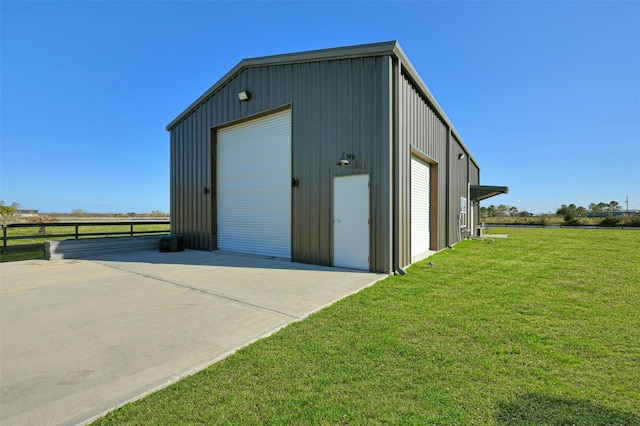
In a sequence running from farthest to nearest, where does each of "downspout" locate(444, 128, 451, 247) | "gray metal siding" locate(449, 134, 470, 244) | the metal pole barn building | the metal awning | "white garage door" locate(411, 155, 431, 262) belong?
the metal awning < "gray metal siding" locate(449, 134, 470, 244) < "downspout" locate(444, 128, 451, 247) < "white garage door" locate(411, 155, 431, 262) < the metal pole barn building

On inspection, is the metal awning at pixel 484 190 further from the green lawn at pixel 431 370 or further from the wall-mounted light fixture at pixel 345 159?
Result: the green lawn at pixel 431 370

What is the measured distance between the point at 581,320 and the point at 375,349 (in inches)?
102

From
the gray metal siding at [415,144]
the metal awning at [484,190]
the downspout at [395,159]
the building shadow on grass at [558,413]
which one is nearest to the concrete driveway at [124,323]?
the downspout at [395,159]

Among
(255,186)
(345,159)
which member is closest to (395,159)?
(345,159)

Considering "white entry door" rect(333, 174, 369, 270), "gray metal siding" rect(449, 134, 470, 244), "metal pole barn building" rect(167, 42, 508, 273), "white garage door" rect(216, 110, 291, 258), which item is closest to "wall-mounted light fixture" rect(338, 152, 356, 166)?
"metal pole barn building" rect(167, 42, 508, 273)

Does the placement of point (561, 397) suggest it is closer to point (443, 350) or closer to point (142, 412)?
point (443, 350)

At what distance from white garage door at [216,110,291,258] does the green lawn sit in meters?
4.80

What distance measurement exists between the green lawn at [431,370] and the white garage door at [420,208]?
4644 millimetres

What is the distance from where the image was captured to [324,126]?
6918 mm

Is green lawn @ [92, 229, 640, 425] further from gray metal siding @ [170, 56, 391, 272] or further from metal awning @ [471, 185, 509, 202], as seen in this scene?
metal awning @ [471, 185, 509, 202]

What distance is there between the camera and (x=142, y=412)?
1.71 metres

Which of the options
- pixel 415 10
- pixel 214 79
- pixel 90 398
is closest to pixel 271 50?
pixel 214 79

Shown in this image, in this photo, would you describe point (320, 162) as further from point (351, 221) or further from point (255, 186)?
point (255, 186)

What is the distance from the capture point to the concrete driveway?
6.43 feet
